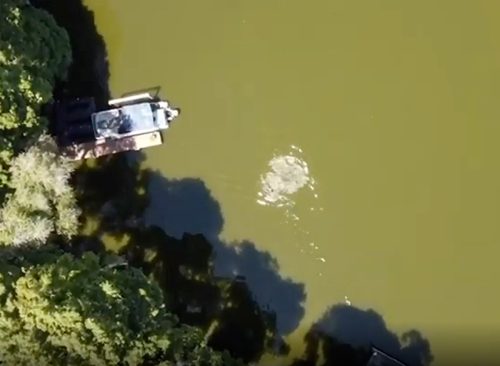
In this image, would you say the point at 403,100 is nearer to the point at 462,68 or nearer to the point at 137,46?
the point at 462,68

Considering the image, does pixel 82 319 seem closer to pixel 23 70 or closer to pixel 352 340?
pixel 23 70

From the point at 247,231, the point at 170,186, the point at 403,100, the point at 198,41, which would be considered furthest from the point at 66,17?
the point at 403,100

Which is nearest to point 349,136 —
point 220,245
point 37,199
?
point 220,245

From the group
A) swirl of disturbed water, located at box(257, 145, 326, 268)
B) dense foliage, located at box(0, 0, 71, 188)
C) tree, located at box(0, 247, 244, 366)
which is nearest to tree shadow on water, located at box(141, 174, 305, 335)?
swirl of disturbed water, located at box(257, 145, 326, 268)

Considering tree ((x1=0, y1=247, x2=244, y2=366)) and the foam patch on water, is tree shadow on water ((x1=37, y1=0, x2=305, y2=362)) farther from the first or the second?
tree ((x1=0, y1=247, x2=244, y2=366))

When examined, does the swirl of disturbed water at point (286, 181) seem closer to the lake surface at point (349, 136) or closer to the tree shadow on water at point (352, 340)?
the lake surface at point (349, 136)
